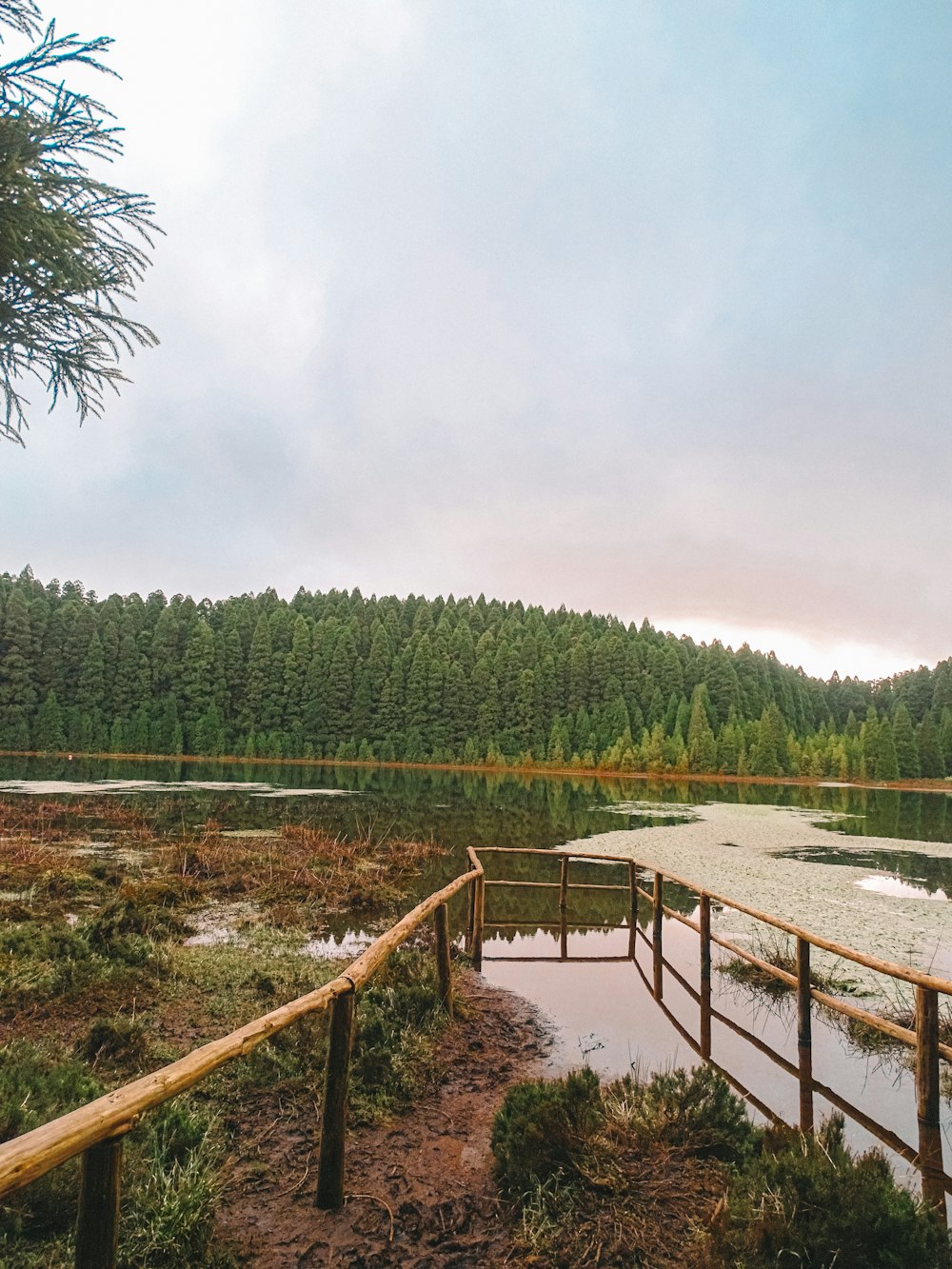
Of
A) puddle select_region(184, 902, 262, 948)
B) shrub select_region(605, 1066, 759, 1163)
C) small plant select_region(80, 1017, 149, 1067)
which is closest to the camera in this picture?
shrub select_region(605, 1066, 759, 1163)

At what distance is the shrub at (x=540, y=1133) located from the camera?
5.30 meters

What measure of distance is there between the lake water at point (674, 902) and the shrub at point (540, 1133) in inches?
97.1

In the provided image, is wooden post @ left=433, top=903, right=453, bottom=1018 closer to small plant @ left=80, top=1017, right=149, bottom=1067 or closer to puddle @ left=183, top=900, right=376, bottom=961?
puddle @ left=183, top=900, right=376, bottom=961

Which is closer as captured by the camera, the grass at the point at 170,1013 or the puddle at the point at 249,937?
the grass at the point at 170,1013

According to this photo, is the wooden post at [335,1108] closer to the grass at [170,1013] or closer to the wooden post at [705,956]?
the grass at [170,1013]

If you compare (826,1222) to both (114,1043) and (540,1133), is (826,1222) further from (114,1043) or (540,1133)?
(114,1043)

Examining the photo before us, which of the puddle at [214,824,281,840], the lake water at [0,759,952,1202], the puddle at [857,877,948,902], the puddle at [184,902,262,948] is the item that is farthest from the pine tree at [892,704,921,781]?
the puddle at [184,902,262,948]

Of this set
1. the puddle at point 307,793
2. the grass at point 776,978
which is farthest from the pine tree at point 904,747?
the grass at point 776,978

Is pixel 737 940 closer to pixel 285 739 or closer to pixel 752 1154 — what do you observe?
pixel 752 1154

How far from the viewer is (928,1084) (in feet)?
21.6

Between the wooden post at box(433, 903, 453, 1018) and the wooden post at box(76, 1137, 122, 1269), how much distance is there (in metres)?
5.62

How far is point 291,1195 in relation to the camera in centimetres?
507

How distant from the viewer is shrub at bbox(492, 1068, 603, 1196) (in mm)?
5301

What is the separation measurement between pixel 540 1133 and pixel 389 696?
379 ft
